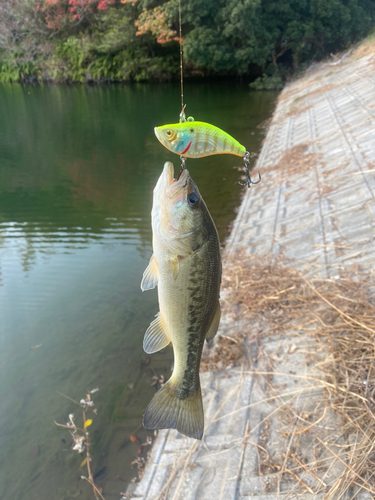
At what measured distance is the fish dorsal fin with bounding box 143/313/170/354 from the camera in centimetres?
214

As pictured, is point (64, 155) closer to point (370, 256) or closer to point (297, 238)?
point (297, 238)

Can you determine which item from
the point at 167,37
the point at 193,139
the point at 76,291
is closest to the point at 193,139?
the point at 193,139

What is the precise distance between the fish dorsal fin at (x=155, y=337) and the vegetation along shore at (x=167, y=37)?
23238 millimetres

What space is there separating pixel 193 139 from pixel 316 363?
319 cm

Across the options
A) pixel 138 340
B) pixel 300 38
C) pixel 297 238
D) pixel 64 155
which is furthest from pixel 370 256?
pixel 300 38

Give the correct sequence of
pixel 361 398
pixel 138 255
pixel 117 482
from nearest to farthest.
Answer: pixel 361 398, pixel 117 482, pixel 138 255

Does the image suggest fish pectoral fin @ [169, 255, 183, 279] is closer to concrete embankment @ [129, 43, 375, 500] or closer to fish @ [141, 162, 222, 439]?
fish @ [141, 162, 222, 439]

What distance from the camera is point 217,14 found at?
22.5 meters

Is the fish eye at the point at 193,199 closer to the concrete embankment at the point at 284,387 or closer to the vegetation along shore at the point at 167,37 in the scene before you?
the concrete embankment at the point at 284,387

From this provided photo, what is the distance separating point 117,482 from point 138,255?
471 cm

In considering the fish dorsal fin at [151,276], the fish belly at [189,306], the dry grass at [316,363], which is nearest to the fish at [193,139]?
the fish belly at [189,306]

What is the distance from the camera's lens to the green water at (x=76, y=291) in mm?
4355

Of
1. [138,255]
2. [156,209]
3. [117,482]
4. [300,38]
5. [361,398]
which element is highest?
[300,38]

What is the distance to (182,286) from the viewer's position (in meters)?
1.99
